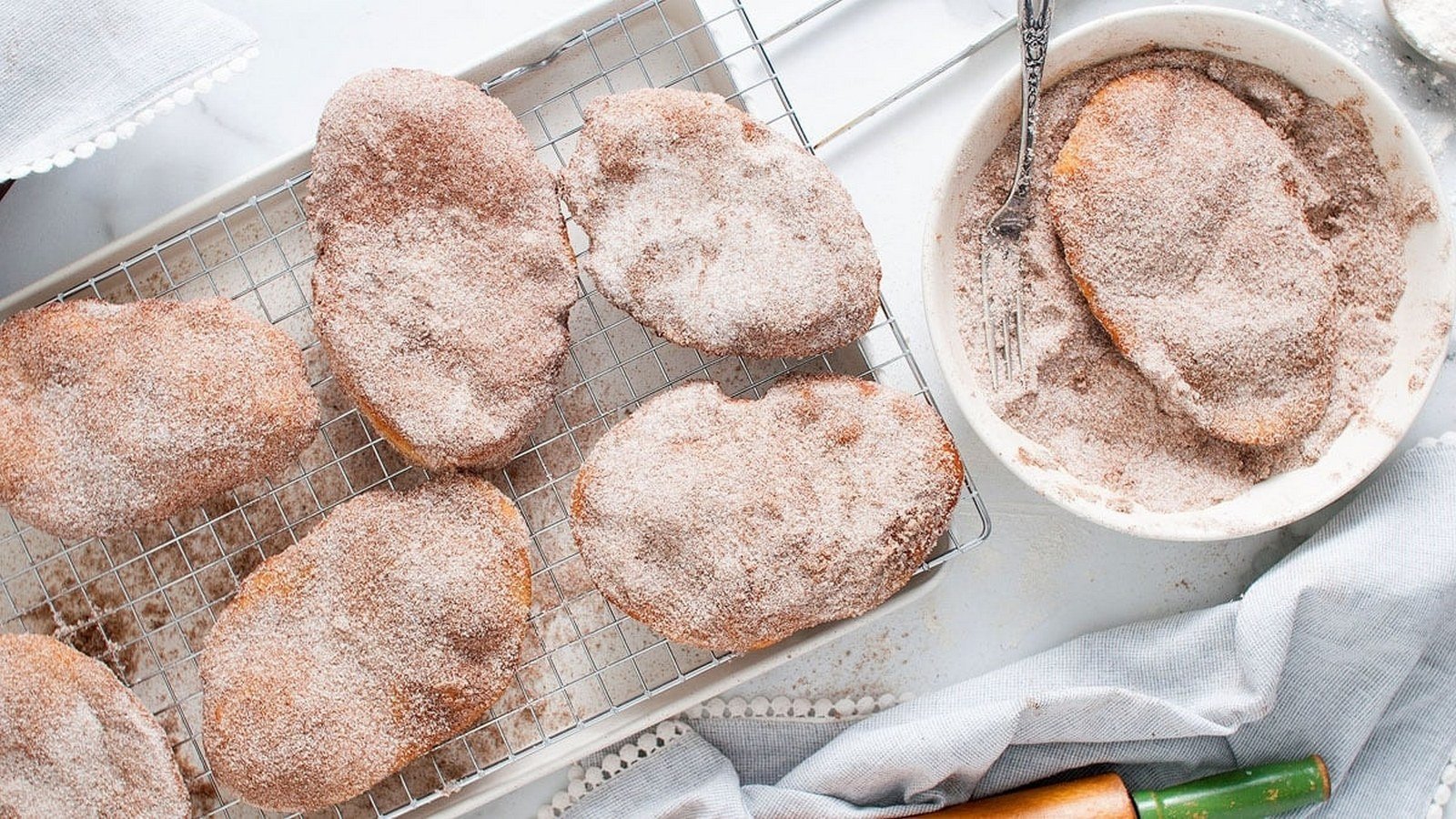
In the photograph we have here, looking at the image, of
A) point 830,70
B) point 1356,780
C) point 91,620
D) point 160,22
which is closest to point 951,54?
point 830,70

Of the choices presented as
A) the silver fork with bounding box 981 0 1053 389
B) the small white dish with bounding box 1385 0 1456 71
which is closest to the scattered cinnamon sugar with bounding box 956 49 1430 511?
the silver fork with bounding box 981 0 1053 389

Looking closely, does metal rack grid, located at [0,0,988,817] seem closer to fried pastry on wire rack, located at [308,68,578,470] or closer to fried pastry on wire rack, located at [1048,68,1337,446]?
fried pastry on wire rack, located at [308,68,578,470]

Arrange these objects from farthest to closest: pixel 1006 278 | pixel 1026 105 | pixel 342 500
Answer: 1. pixel 342 500
2. pixel 1006 278
3. pixel 1026 105

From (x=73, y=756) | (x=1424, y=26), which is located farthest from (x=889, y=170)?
(x=73, y=756)

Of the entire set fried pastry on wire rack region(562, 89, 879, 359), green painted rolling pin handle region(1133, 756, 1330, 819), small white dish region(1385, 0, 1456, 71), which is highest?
fried pastry on wire rack region(562, 89, 879, 359)

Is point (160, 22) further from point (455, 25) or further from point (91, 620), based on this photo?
point (91, 620)

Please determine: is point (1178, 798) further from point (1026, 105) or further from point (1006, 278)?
point (1026, 105)
